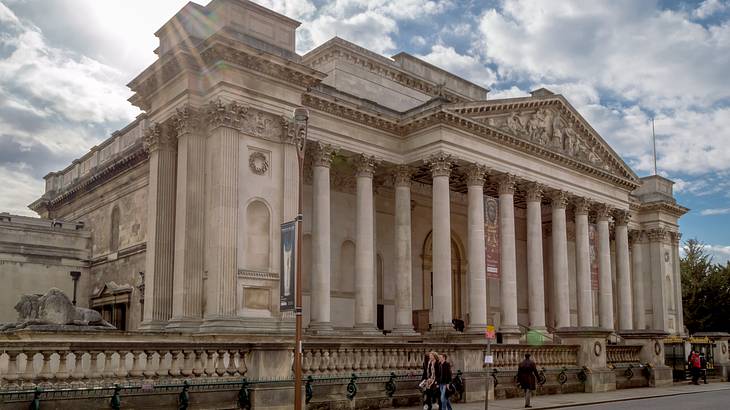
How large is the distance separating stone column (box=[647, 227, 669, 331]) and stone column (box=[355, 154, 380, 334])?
95.8 feet

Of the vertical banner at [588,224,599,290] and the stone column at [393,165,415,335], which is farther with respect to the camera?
the vertical banner at [588,224,599,290]

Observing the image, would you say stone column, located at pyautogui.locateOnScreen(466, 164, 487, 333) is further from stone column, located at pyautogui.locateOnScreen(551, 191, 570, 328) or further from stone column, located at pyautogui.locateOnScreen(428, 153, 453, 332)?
stone column, located at pyautogui.locateOnScreen(551, 191, 570, 328)

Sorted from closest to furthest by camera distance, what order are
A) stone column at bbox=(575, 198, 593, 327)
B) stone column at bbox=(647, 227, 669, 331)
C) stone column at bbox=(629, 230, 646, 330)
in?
1. stone column at bbox=(575, 198, 593, 327)
2. stone column at bbox=(629, 230, 646, 330)
3. stone column at bbox=(647, 227, 669, 331)

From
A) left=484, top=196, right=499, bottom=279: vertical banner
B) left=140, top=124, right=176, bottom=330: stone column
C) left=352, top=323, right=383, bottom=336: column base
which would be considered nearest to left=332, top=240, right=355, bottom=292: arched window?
left=352, top=323, right=383, bottom=336: column base

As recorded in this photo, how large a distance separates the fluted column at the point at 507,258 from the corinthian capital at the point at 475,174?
1.97 meters

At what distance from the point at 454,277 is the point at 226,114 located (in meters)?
23.8

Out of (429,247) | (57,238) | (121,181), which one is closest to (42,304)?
(121,181)

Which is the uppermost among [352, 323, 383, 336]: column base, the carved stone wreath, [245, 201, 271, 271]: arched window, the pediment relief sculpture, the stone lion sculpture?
the pediment relief sculpture

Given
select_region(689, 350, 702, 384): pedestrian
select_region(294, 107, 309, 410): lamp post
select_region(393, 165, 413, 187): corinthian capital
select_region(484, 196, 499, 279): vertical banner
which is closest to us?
select_region(294, 107, 309, 410): lamp post

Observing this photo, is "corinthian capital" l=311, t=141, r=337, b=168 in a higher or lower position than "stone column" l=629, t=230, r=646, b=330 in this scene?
higher

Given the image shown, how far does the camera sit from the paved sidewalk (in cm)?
2227

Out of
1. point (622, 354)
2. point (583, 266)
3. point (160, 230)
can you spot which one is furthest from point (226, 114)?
point (583, 266)

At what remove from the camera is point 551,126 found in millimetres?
41250

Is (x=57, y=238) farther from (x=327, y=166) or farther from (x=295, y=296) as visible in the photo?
(x=295, y=296)
